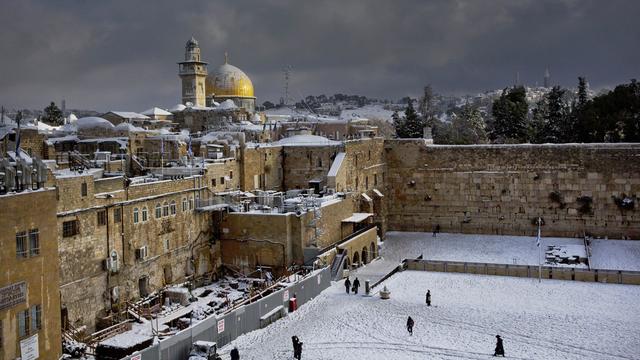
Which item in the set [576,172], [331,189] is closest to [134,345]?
[331,189]

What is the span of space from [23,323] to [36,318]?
0.54 metres

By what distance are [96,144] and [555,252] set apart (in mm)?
27035

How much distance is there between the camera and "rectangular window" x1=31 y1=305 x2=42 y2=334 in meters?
19.2

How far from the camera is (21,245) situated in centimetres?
1908

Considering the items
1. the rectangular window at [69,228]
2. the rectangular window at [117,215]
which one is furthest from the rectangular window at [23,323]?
the rectangular window at [117,215]

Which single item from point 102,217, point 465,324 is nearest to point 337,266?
point 465,324

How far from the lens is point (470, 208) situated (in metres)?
43.1

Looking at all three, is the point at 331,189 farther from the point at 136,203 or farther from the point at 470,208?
the point at 136,203

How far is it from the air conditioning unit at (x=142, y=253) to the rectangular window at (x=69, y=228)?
3724 mm

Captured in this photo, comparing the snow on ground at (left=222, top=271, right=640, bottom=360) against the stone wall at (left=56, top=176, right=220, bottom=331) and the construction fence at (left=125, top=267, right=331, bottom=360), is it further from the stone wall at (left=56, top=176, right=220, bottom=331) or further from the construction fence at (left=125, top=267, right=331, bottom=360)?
the stone wall at (left=56, top=176, right=220, bottom=331)

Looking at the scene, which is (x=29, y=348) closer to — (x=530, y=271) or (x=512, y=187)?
(x=530, y=271)

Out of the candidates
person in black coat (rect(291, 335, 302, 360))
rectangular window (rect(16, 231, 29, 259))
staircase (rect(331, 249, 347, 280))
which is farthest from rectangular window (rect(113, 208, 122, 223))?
staircase (rect(331, 249, 347, 280))

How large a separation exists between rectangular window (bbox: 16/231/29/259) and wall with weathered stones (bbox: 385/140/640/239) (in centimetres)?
2902

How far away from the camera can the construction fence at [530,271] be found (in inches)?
1220
